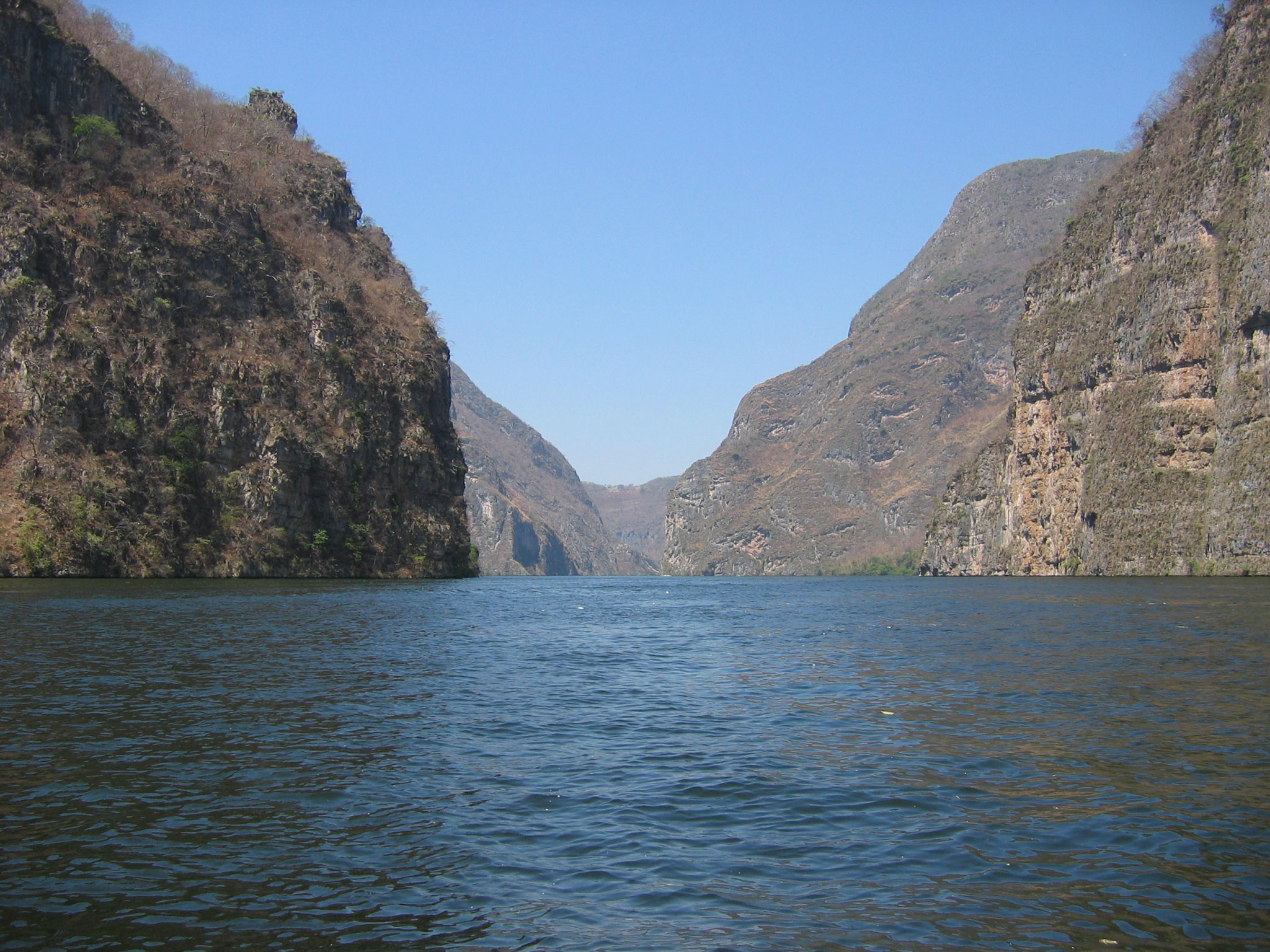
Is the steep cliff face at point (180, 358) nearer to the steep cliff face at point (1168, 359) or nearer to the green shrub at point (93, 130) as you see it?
the green shrub at point (93, 130)

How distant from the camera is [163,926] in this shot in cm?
989

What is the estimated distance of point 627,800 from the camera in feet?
50.2

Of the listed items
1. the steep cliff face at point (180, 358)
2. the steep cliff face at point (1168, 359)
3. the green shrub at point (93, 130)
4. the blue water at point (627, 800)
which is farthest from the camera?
the steep cliff face at point (1168, 359)

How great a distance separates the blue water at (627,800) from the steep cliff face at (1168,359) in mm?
81065

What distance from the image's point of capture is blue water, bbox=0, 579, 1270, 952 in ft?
34.0

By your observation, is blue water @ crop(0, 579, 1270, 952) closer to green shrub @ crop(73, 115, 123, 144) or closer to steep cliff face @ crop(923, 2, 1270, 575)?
green shrub @ crop(73, 115, 123, 144)

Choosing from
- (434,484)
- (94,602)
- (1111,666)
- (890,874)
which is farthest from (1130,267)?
(890,874)

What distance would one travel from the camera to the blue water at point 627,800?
10367mm

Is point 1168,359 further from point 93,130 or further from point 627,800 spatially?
point 93,130

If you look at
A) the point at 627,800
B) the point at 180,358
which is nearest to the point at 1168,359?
the point at 180,358

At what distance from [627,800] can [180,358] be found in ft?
295

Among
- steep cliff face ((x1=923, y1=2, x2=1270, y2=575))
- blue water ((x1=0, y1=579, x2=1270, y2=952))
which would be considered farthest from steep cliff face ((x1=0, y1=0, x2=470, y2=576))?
steep cliff face ((x1=923, y1=2, x2=1270, y2=575))

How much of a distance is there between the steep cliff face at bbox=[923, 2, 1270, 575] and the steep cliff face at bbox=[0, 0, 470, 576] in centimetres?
8676

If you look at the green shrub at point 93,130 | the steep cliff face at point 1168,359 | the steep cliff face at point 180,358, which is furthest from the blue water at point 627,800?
the steep cliff face at point 1168,359
